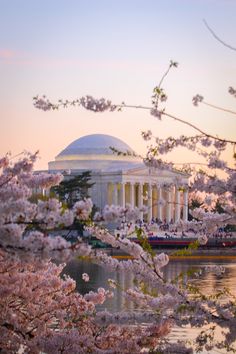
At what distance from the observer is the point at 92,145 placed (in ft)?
489

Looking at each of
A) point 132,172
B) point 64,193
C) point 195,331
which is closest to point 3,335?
point 195,331

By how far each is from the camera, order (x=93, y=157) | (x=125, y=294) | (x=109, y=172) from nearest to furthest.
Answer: (x=125, y=294)
(x=109, y=172)
(x=93, y=157)

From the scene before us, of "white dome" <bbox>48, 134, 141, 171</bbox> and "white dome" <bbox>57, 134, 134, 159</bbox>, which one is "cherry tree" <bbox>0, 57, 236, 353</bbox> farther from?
"white dome" <bbox>57, 134, 134, 159</bbox>

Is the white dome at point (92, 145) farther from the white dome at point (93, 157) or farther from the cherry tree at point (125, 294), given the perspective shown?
the cherry tree at point (125, 294)

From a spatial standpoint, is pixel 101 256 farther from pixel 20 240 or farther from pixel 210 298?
pixel 20 240

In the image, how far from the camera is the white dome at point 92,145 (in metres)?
146

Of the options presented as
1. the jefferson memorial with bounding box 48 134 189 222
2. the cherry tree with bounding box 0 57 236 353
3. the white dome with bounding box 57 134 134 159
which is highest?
the white dome with bounding box 57 134 134 159

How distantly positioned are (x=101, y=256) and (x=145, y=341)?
1433mm

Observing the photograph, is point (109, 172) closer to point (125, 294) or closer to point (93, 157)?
point (93, 157)

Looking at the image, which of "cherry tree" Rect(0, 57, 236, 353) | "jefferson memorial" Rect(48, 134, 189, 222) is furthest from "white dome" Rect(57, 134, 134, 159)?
"cherry tree" Rect(0, 57, 236, 353)

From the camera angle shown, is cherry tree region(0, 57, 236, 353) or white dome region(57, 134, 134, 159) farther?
white dome region(57, 134, 134, 159)

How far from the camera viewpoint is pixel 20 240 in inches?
317

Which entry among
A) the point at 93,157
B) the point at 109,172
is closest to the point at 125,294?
the point at 109,172

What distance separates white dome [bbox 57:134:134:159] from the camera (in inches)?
5762
